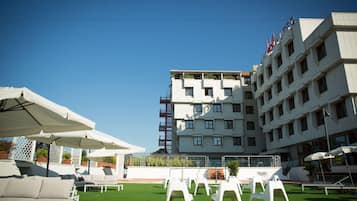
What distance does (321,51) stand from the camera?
2334 cm

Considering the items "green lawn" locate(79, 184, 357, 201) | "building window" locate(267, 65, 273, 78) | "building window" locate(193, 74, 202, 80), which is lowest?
"green lawn" locate(79, 184, 357, 201)

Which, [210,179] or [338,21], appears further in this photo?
[210,179]

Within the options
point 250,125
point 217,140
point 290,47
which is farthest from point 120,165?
point 290,47

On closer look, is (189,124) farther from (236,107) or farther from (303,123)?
(303,123)

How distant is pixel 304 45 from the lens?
81.8 ft

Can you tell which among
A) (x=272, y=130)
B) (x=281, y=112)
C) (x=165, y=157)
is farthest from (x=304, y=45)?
(x=165, y=157)

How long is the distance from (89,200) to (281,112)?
28.2 m

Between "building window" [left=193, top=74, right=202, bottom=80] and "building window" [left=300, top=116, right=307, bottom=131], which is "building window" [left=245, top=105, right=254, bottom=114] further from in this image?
"building window" [left=300, top=116, right=307, bottom=131]

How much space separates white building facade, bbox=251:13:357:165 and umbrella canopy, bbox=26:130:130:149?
47.7ft

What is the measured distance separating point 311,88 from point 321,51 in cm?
362

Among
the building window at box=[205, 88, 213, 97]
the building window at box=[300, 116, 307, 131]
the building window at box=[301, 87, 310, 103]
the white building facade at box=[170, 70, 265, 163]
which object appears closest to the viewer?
the building window at box=[301, 87, 310, 103]

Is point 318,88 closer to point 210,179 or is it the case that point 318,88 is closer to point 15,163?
point 210,179

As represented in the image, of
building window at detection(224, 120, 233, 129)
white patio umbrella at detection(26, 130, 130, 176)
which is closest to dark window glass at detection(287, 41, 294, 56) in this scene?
building window at detection(224, 120, 233, 129)

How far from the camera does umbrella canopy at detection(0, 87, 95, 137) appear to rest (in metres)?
5.16
